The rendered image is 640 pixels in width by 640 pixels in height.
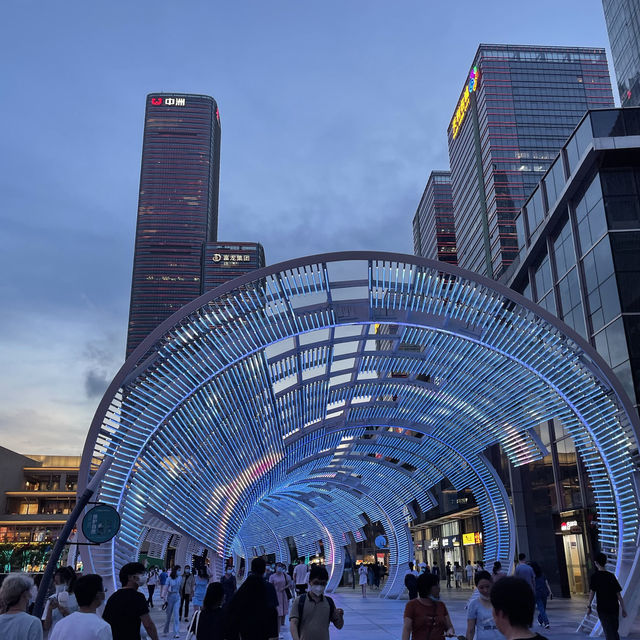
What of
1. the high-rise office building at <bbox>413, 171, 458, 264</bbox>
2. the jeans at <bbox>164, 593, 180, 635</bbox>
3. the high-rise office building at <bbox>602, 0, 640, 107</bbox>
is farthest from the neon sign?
the jeans at <bbox>164, 593, 180, 635</bbox>

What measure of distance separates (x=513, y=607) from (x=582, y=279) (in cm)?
2530

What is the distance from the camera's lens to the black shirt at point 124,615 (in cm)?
526

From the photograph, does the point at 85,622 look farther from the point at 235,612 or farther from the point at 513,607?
the point at 513,607

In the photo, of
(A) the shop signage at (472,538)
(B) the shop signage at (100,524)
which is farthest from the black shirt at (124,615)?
(A) the shop signage at (472,538)

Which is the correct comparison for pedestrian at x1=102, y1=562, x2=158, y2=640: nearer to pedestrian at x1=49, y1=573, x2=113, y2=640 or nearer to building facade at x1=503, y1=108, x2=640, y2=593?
pedestrian at x1=49, y1=573, x2=113, y2=640

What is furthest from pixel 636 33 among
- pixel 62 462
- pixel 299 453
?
pixel 62 462

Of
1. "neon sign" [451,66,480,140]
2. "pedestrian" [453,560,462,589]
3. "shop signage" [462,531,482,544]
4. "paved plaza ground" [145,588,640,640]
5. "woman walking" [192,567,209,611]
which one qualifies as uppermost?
"neon sign" [451,66,480,140]

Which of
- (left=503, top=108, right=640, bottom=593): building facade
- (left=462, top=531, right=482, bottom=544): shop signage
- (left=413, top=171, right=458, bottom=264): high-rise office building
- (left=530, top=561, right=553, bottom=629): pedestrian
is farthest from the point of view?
(left=413, top=171, right=458, bottom=264): high-rise office building

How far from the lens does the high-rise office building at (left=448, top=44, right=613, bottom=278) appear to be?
10250cm

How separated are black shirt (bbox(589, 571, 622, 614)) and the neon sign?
4367 inches

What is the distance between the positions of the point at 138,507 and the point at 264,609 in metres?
7.55

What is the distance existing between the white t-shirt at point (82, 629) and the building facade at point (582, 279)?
2163 centimetres

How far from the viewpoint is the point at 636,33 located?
57.9 meters

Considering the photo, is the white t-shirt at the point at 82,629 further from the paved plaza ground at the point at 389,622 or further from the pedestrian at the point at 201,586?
the pedestrian at the point at 201,586
